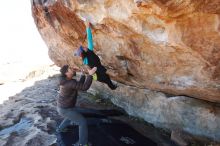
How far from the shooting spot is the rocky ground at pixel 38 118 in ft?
27.2

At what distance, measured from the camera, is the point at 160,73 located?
7582mm

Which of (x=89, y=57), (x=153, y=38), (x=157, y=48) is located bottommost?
(x=89, y=57)

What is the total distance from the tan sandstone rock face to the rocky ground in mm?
1053

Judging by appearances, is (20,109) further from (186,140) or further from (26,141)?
(186,140)

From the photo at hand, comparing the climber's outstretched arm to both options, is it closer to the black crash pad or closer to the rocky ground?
the black crash pad

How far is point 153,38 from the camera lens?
6633 mm

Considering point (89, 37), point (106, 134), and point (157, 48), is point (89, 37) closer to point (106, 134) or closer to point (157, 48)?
point (157, 48)

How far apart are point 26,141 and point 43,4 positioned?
3.42 metres

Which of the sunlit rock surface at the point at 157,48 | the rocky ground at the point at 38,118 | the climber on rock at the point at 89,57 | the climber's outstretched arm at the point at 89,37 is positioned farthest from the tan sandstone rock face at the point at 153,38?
the rocky ground at the point at 38,118

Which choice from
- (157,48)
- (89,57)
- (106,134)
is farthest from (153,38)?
(106,134)

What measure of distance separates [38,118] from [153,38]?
4165mm

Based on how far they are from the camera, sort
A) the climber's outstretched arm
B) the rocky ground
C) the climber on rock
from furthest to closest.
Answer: the rocky ground → the climber's outstretched arm → the climber on rock

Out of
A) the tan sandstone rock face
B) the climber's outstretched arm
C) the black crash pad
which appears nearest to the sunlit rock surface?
the tan sandstone rock face

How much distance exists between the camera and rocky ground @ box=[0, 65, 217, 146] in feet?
27.2
